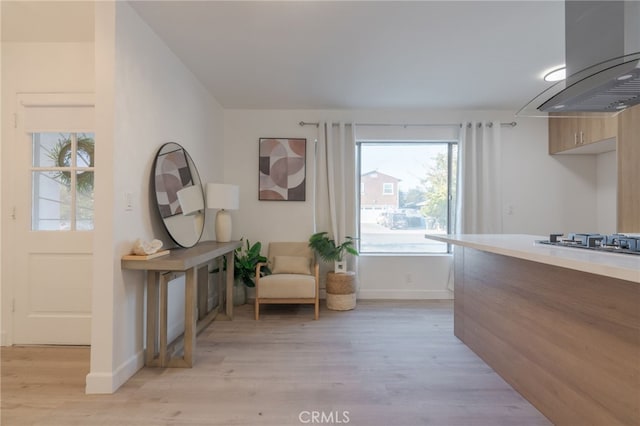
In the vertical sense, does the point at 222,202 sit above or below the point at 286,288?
above

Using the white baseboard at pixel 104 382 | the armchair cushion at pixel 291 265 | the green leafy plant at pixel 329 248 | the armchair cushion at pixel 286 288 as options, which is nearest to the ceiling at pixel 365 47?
the green leafy plant at pixel 329 248

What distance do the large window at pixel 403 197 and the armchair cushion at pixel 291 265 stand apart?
36.9 inches

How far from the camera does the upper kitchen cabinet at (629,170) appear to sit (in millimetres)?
2854

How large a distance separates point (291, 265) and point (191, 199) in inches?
53.6

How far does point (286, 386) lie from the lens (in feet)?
6.15

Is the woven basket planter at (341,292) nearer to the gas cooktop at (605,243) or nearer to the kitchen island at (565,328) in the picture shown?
the kitchen island at (565,328)

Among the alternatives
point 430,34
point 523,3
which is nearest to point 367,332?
point 430,34

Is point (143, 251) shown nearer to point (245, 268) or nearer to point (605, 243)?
point (245, 268)

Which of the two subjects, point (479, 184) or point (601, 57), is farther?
point (479, 184)

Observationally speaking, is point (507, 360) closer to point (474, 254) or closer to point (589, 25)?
point (474, 254)

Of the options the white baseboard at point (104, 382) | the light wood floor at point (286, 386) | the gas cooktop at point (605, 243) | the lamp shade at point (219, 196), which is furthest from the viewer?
the lamp shade at point (219, 196)

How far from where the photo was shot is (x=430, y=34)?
226cm

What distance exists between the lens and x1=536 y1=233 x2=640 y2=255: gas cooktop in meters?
1.31

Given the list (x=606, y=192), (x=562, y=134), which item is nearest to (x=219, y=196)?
(x=562, y=134)
